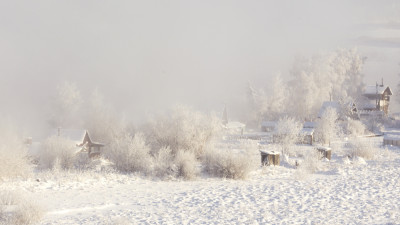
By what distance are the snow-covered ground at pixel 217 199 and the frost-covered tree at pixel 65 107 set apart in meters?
46.7

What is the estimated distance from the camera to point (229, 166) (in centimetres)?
2197

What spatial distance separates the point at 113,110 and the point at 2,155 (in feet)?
145

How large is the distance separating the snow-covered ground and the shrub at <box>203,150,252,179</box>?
73cm

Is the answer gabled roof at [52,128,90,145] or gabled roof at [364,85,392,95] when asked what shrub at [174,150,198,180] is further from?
gabled roof at [364,85,392,95]

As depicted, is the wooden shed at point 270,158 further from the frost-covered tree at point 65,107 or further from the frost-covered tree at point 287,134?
the frost-covered tree at point 65,107

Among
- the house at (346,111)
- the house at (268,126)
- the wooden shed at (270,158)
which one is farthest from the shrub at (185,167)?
the house at (268,126)

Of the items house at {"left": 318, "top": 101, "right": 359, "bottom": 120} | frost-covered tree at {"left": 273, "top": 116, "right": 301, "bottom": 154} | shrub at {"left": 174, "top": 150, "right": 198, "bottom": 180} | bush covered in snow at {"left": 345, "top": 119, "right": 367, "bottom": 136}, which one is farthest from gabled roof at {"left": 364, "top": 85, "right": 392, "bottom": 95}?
shrub at {"left": 174, "top": 150, "right": 198, "bottom": 180}

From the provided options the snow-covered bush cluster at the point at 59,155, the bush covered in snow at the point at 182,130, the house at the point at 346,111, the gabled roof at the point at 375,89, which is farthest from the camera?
the gabled roof at the point at 375,89

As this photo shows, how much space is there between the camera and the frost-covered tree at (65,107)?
6519 centimetres

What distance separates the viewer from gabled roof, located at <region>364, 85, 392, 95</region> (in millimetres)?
79562

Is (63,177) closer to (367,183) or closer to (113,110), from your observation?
(367,183)

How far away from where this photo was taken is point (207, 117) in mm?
32219

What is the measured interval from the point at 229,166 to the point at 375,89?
6786 centimetres

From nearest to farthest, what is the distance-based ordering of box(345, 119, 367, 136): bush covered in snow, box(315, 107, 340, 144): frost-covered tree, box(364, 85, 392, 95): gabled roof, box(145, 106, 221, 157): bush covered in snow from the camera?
box(145, 106, 221, 157): bush covered in snow, box(315, 107, 340, 144): frost-covered tree, box(345, 119, 367, 136): bush covered in snow, box(364, 85, 392, 95): gabled roof
